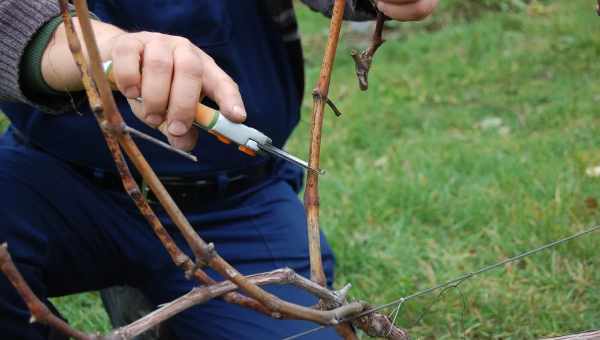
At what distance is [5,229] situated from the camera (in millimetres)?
1229

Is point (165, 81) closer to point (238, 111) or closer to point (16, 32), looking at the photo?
point (238, 111)

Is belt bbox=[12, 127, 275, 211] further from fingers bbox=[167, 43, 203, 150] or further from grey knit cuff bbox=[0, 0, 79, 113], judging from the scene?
fingers bbox=[167, 43, 203, 150]

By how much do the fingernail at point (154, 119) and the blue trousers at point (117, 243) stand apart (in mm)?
475

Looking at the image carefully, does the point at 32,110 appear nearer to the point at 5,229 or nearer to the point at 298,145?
the point at 5,229

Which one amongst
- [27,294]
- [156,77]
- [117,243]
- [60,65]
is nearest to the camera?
[27,294]

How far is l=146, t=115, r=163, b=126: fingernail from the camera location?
882mm

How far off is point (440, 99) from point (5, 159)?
2.32 metres

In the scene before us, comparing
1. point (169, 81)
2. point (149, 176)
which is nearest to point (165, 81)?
point (169, 81)

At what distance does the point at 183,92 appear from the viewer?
86 centimetres

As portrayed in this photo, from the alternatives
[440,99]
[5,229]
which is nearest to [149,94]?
[5,229]

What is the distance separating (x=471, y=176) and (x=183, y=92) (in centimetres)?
175

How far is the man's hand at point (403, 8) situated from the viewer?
101 centimetres

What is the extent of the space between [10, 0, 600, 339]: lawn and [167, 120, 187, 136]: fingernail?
504 millimetres

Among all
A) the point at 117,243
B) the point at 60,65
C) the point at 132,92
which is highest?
the point at 60,65
